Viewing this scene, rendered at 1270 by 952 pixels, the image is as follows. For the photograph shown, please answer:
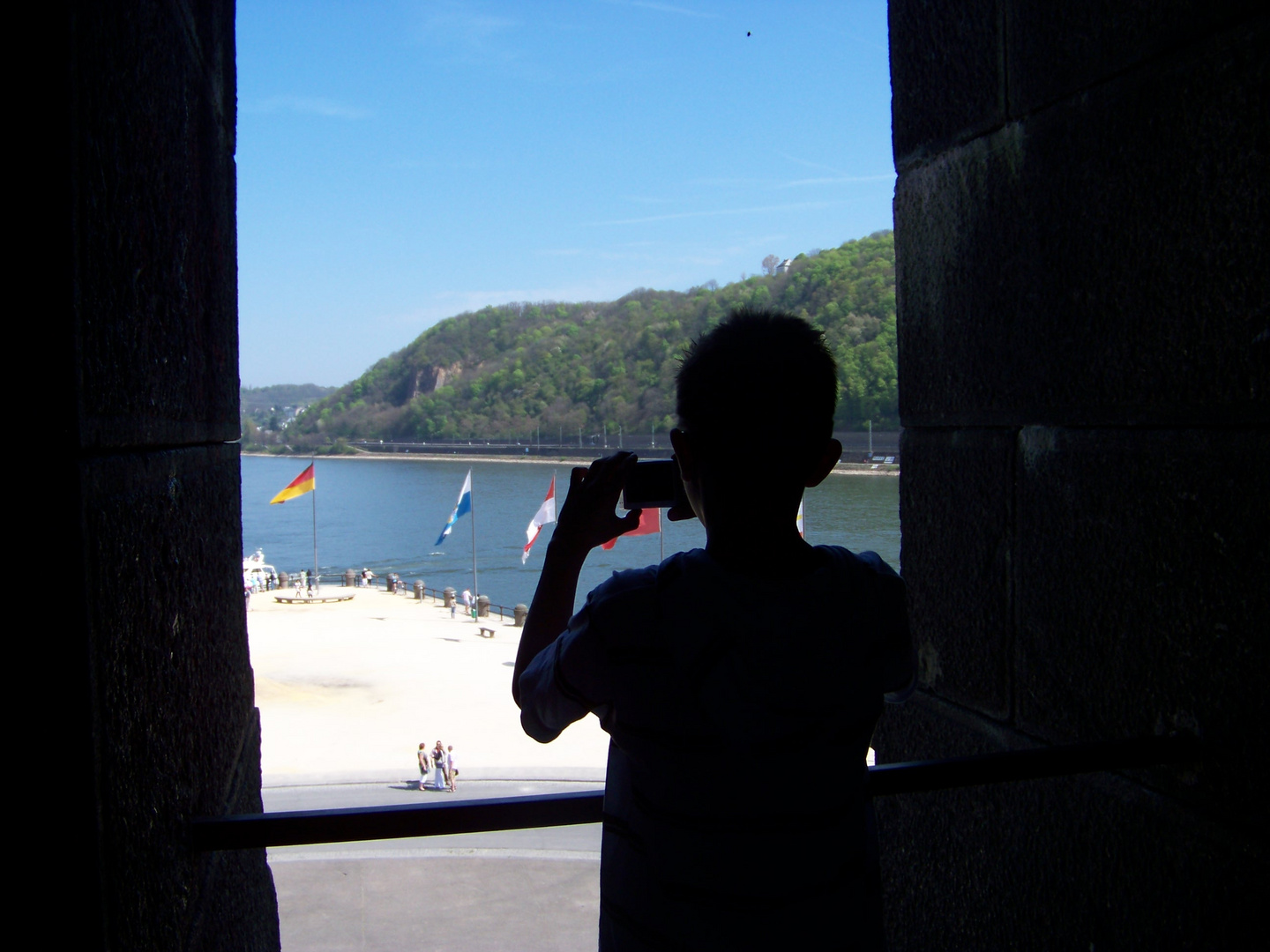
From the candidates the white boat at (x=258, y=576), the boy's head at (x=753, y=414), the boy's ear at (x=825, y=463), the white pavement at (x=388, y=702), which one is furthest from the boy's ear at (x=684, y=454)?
the white boat at (x=258, y=576)

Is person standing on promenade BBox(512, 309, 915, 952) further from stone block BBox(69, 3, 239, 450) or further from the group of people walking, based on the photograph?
the group of people walking

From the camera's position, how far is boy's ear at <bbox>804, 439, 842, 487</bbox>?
3.57 feet

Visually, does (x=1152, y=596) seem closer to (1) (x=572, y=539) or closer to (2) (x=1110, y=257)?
(2) (x=1110, y=257)

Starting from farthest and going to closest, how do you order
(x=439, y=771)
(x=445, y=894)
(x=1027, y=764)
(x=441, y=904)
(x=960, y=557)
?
(x=439, y=771)
(x=445, y=894)
(x=441, y=904)
(x=960, y=557)
(x=1027, y=764)

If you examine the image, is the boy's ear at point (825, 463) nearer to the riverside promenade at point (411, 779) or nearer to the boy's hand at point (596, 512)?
the boy's hand at point (596, 512)

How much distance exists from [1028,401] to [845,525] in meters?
31.2

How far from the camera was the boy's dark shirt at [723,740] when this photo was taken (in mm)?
978

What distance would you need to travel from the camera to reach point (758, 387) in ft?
3.43

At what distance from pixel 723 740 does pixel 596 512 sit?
0.97 feet

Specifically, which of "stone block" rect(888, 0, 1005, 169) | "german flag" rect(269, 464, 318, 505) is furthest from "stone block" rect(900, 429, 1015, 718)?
"german flag" rect(269, 464, 318, 505)

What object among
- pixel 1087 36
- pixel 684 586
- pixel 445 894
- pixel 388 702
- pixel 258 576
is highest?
pixel 1087 36

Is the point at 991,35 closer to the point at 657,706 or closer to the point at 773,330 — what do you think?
the point at 773,330

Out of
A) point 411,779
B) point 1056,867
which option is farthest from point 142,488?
point 411,779

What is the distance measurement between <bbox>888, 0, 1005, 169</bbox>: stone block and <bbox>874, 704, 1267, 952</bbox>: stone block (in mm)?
1072
